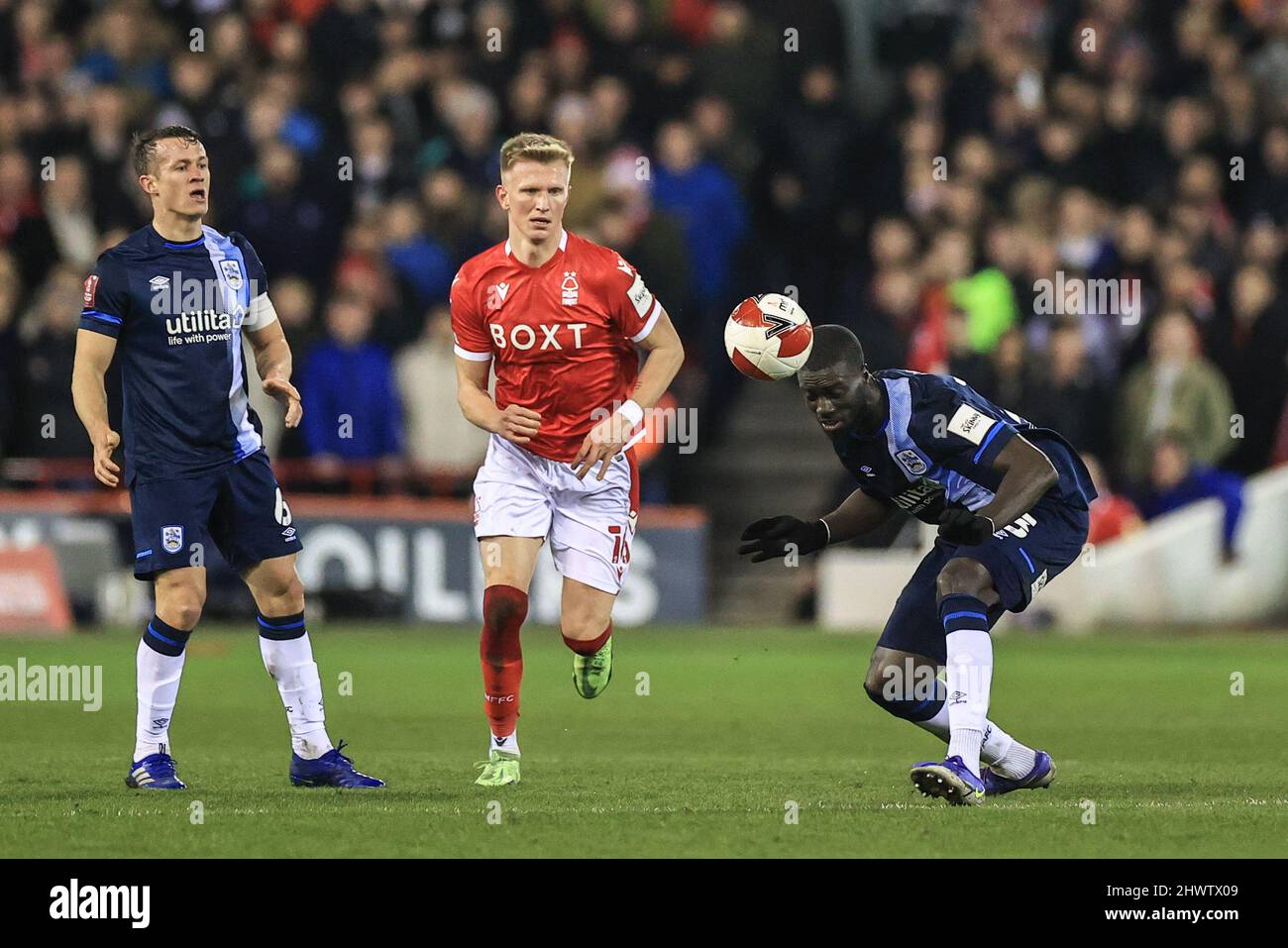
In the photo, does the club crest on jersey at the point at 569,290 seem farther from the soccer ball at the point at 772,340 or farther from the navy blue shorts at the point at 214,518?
the navy blue shorts at the point at 214,518

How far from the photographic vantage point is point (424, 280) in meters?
18.3

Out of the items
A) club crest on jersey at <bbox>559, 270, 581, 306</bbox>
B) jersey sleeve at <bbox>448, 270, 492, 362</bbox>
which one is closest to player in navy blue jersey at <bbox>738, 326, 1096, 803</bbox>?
club crest on jersey at <bbox>559, 270, 581, 306</bbox>

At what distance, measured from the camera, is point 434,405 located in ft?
58.7

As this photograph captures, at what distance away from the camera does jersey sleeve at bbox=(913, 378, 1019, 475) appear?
27.8ft

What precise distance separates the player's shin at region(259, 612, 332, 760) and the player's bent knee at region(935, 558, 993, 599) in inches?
102

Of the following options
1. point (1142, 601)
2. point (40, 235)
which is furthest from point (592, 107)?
point (1142, 601)

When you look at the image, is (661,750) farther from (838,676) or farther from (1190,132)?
(1190,132)

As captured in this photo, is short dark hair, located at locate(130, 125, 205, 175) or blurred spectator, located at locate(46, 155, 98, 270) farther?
blurred spectator, located at locate(46, 155, 98, 270)

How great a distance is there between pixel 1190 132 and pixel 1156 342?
249cm

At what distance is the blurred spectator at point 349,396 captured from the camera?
17.3m

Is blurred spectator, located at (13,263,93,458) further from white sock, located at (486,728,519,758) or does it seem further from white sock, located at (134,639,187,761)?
white sock, located at (486,728,519,758)

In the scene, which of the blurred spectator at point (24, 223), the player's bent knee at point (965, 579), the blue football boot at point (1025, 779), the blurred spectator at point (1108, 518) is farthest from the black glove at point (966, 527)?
the blurred spectator at point (24, 223)

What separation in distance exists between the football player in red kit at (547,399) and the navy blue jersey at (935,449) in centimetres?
110

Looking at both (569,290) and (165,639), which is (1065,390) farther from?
(165,639)
